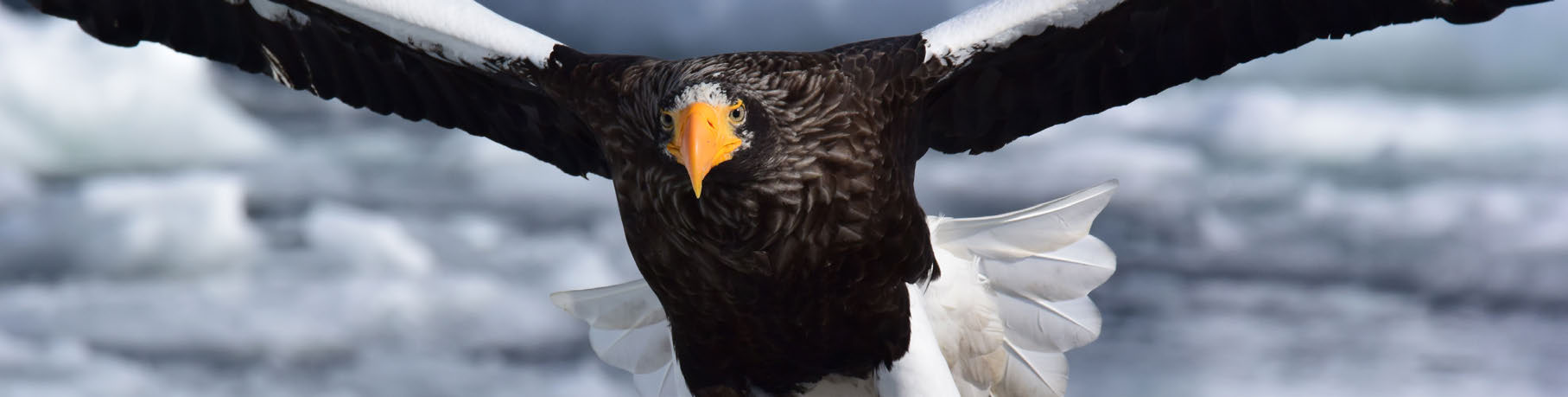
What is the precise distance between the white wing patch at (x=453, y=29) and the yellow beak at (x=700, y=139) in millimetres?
990

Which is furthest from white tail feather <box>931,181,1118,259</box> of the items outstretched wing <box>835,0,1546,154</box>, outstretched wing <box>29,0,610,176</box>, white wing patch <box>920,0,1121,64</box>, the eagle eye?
the eagle eye

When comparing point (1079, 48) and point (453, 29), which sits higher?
point (453, 29)

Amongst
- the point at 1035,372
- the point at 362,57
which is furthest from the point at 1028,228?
the point at 362,57

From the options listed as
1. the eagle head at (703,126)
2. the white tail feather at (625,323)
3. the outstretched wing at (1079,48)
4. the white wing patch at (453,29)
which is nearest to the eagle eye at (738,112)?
the eagle head at (703,126)

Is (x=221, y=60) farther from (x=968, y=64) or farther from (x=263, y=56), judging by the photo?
(x=968, y=64)

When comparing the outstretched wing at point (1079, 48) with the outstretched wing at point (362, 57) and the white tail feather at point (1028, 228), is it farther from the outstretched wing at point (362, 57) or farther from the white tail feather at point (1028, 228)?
the outstretched wing at point (362, 57)

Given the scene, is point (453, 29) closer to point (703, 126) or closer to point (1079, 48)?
point (703, 126)

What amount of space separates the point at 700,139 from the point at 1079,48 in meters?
1.61

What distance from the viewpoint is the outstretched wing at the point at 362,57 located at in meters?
3.88

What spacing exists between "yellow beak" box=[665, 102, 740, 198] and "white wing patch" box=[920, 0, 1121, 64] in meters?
0.93

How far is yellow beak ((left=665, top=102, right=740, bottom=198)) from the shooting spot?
2.69 m

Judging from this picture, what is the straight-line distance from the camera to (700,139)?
8.83 ft

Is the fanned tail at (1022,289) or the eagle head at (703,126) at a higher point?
the eagle head at (703,126)

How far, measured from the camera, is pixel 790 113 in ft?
9.70
